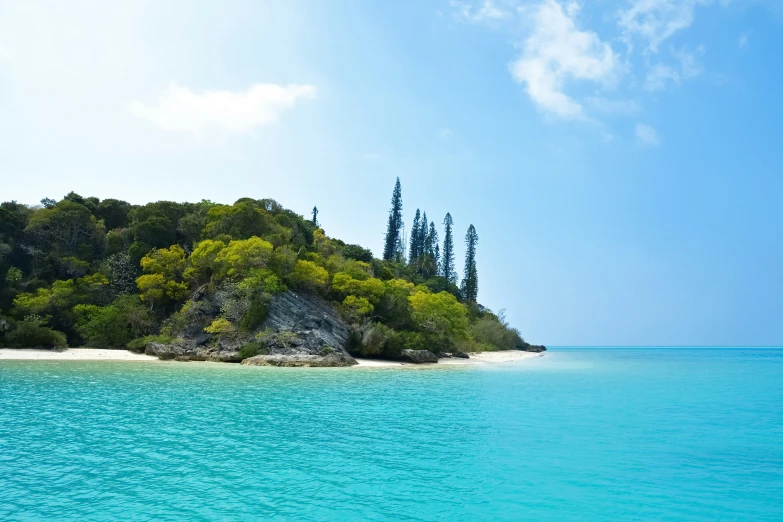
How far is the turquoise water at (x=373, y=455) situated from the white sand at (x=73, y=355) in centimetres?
1381

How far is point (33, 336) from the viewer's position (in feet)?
117

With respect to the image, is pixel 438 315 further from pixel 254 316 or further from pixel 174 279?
pixel 174 279

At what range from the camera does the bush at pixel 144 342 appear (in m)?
37.6

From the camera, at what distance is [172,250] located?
145 feet

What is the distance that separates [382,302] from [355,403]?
86.5 feet

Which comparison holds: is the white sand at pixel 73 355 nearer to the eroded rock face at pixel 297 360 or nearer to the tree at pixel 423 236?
the eroded rock face at pixel 297 360

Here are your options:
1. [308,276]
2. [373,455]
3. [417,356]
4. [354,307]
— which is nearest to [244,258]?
[308,276]

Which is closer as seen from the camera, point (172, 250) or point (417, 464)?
point (417, 464)

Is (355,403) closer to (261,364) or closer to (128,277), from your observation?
(261,364)

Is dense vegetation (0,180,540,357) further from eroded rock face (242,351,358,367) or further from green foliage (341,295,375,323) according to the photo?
eroded rock face (242,351,358,367)

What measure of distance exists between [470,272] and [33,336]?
6827 centimetres

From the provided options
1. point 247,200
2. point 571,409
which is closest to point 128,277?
point 247,200

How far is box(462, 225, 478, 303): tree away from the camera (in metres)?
86.5

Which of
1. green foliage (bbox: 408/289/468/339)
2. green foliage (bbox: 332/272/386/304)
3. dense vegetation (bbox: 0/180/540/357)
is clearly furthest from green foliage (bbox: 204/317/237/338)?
green foliage (bbox: 408/289/468/339)
